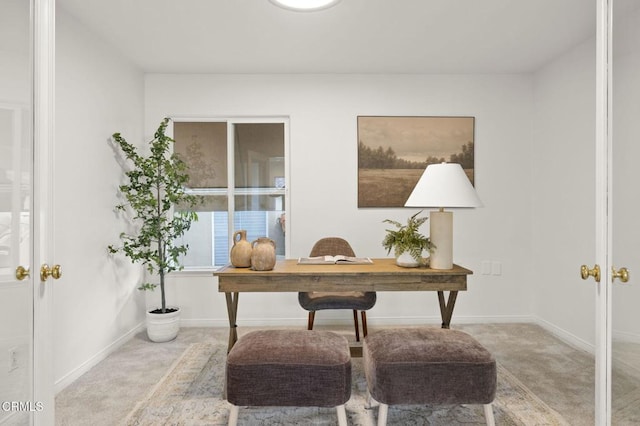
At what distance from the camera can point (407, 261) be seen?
234 cm

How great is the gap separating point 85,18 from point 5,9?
68.1 inches

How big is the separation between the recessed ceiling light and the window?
5.03ft

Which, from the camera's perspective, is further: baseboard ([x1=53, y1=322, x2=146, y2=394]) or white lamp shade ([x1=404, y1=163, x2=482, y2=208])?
baseboard ([x1=53, y1=322, x2=146, y2=394])

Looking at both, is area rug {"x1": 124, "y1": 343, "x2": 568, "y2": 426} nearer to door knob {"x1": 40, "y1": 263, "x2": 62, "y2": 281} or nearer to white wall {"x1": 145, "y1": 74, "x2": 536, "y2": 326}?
door knob {"x1": 40, "y1": 263, "x2": 62, "y2": 281}

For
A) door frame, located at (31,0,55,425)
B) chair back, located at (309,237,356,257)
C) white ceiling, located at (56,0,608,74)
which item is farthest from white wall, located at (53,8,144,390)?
chair back, located at (309,237,356,257)

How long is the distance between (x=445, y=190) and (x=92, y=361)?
9.28ft

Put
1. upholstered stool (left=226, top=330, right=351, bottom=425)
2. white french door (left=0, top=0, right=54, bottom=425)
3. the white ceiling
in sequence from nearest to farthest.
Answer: white french door (left=0, top=0, right=54, bottom=425) → upholstered stool (left=226, top=330, right=351, bottom=425) → the white ceiling

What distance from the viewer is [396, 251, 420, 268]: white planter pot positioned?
7.66 ft

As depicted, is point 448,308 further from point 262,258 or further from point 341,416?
point 262,258

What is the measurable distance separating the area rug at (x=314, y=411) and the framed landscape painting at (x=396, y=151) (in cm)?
189

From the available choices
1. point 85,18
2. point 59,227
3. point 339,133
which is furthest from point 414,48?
point 59,227

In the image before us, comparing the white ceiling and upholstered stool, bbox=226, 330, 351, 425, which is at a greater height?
the white ceiling

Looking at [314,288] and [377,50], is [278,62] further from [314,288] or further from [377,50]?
[314,288]

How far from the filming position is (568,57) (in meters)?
3.23
